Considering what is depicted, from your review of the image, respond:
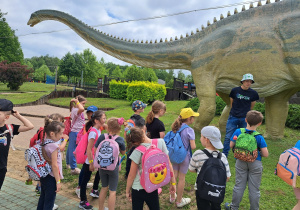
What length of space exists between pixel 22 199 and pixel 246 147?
3219mm

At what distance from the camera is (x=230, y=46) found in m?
5.28

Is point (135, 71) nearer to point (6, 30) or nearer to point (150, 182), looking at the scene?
point (6, 30)

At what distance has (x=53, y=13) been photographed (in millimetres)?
6438

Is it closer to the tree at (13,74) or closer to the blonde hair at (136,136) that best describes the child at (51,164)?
the blonde hair at (136,136)

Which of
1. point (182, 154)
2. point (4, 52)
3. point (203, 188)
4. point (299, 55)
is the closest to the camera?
point (203, 188)

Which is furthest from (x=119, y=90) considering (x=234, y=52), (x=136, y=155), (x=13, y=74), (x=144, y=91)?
(x=136, y=155)

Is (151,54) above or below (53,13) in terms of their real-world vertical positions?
below

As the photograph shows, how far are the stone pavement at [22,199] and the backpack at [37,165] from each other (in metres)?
0.96

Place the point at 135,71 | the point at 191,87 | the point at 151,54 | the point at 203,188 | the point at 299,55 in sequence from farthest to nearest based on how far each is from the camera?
the point at 135,71, the point at 191,87, the point at 151,54, the point at 299,55, the point at 203,188

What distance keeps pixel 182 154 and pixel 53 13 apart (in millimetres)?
5744

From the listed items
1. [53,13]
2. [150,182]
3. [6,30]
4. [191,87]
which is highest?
[6,30]

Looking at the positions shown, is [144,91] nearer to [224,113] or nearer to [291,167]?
[224,113]

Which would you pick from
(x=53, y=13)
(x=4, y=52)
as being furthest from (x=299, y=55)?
(x=4, y=52)

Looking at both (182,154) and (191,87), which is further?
(191,87)
